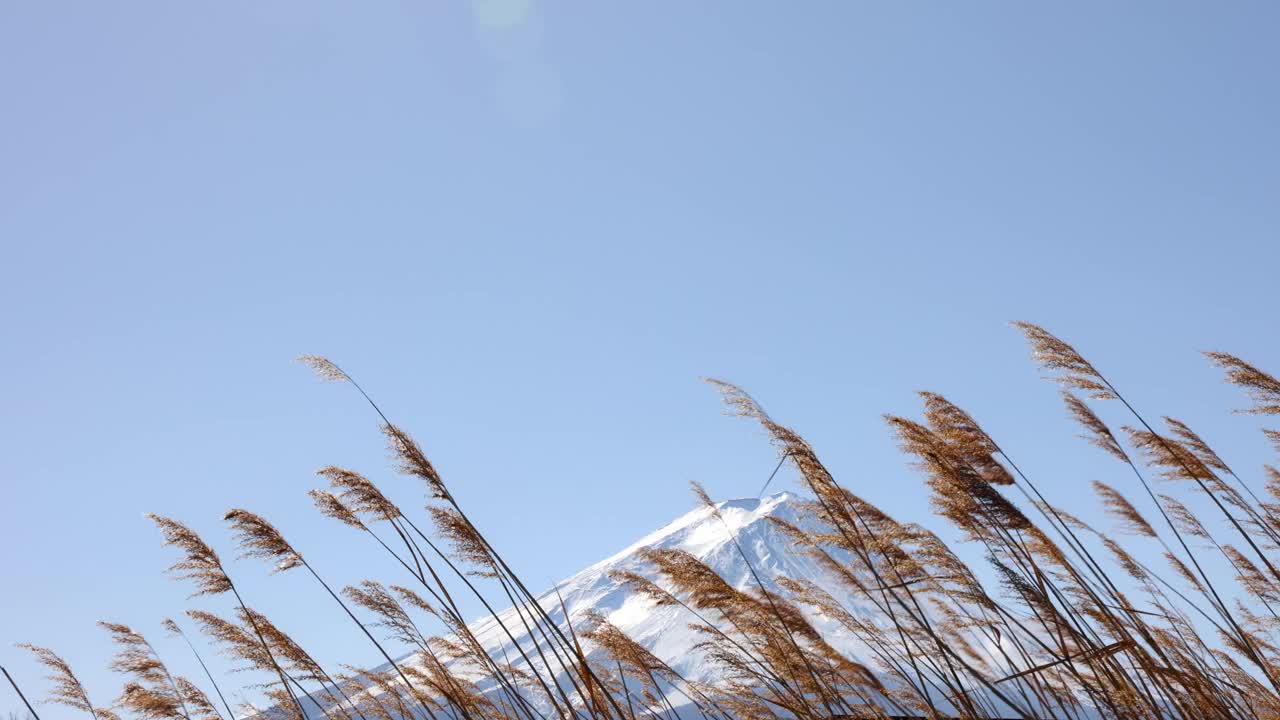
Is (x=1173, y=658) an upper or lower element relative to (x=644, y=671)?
lower

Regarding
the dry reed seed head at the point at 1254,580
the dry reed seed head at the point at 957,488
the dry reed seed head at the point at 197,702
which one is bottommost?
the dry reed seed head at the point at 1254,580

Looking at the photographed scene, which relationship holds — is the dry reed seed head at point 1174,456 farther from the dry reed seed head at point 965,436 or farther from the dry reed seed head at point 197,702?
the dry reed seed head at point 197,702

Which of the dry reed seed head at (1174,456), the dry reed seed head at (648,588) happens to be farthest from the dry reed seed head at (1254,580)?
the dry reed seed head at (648,588)

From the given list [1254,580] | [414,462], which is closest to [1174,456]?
[1254,580]

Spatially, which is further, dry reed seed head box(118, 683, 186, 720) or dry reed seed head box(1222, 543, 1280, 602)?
dry reed seed head box(1222, 543, 1280, 602)

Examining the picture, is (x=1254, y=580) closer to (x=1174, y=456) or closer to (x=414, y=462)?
(x=1174, y=456)

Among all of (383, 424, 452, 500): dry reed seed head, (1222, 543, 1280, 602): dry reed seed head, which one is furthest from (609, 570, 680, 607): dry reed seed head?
(1222, 543, 1280, 602): dry reed seed head

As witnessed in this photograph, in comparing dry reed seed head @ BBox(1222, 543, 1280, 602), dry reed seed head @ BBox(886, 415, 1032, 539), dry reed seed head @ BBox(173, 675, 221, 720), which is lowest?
dry reed seed head @ BBox(1222, 543, 1280, 602)

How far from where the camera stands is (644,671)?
4.93 meters

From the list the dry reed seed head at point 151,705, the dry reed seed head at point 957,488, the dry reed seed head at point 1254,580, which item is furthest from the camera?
the dry reed seed head at point 1254,580

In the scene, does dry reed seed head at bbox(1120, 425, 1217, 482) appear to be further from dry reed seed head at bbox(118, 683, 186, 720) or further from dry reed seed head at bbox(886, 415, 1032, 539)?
dry reed seed head at bbox(118, 683, 186, 720)

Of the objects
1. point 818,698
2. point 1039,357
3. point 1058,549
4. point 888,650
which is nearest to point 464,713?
point 818,698

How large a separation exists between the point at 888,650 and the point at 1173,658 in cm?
162

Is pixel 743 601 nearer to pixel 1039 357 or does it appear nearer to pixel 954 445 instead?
pixel 954 445
